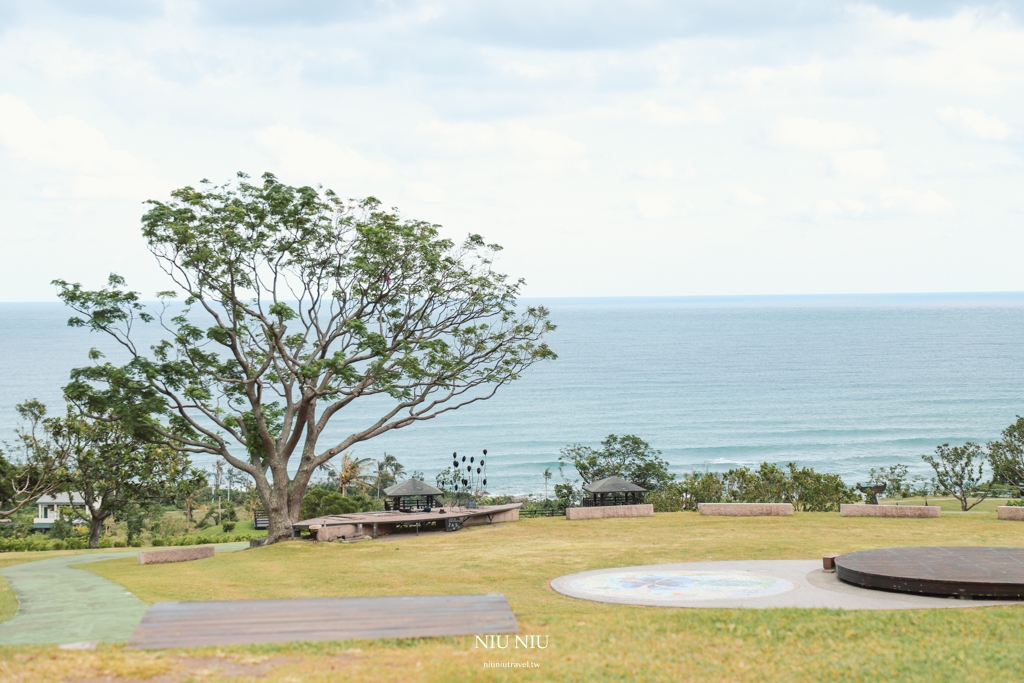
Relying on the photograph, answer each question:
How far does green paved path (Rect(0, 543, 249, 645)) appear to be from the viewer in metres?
13.4

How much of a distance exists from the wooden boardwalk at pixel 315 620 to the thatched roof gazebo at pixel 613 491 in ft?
60.3

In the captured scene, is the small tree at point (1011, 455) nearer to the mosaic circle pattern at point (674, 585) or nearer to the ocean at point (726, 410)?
the mosaic circle pattern at point (674, 585)

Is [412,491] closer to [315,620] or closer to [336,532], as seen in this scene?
[336,532]

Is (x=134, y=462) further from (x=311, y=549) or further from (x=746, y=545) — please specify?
(x=746, y=545)

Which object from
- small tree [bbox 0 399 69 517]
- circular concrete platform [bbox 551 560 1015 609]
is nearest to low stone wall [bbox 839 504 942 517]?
circular concrete platform [bbox 551 560 1015 609]

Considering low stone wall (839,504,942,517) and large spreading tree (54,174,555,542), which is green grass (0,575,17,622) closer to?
large spreading tree (54,174,555,542)

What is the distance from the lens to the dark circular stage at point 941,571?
51.6 feet

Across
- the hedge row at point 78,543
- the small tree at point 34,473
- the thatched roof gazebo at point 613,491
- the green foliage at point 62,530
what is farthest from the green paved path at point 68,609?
the green foliage at point 62,530

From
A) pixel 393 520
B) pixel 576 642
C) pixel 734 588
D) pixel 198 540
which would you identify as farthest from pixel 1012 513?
pixel 198 540

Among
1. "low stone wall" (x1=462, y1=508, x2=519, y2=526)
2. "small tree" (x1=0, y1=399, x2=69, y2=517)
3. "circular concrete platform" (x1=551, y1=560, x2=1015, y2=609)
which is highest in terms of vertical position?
"small tree" (x1=0, y1=399, x2=69, y2=517)

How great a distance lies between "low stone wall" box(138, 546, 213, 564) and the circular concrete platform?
→ 12744 mm

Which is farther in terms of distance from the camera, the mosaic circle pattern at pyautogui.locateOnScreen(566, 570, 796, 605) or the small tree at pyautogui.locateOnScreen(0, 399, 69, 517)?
the small tree at pyautogui.locateOnScreen(0, 399, 69, 517)

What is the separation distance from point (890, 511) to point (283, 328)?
21859 millimetres

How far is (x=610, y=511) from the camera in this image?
3209cm
